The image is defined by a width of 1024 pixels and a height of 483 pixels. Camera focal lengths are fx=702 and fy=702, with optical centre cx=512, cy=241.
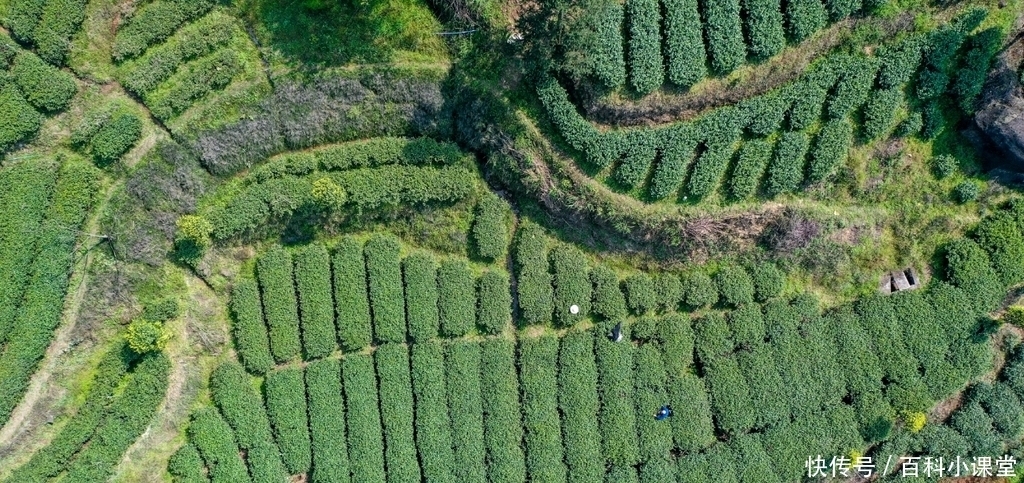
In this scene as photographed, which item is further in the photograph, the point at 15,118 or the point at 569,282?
the point at 569,282

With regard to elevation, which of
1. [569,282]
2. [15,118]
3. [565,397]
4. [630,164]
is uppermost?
[15,118]

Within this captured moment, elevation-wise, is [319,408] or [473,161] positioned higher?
[473,161]

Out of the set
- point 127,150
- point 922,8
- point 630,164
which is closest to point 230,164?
point 127,150

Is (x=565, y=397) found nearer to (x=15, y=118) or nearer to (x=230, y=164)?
(x=230, y=164)

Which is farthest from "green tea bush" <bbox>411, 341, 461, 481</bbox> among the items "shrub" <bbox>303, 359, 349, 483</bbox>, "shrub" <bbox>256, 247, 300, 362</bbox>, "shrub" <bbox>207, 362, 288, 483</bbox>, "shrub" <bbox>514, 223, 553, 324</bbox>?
"shrub" <bbox>207, 362, 288, 483</bbox>

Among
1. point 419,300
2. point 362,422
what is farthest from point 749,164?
point 362,422

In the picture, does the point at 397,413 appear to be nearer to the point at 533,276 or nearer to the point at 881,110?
the point at 533,276
